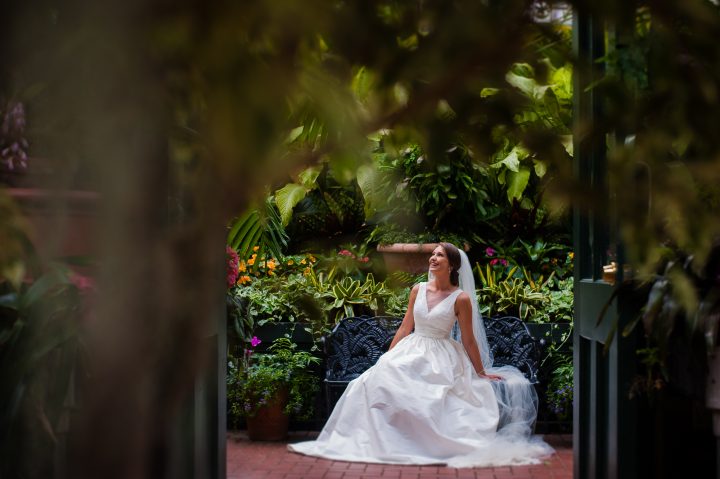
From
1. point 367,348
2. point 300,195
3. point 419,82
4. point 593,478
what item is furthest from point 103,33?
point 300,195

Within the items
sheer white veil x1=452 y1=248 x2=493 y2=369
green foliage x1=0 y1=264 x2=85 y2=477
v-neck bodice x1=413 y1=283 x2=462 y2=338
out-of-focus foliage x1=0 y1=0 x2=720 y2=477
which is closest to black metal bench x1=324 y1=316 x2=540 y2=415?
sheer white veil x1=452 y1=248 x2=493 y2=369

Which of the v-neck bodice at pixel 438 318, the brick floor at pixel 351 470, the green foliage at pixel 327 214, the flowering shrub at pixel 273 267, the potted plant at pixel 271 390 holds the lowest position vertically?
the brick floor at pixel 351 470

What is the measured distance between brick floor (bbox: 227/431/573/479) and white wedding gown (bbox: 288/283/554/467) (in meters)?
0.11

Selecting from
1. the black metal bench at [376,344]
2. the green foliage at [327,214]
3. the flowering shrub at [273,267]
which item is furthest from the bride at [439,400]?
the green foliage at [327,214]

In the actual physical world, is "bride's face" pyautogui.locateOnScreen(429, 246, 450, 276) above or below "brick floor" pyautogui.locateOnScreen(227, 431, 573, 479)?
above

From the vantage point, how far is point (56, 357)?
240cm

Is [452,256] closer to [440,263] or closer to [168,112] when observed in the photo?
[440,263]

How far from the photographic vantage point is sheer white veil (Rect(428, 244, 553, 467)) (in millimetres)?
6762

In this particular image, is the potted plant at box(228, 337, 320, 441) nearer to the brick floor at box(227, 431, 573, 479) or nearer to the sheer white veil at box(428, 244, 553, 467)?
the brick floor at box(227, 431, 573, 479)

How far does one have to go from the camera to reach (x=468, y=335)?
24.2 feet

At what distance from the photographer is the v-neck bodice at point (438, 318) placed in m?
7.54

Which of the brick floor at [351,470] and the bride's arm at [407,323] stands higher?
the bride's arm at [407,323]

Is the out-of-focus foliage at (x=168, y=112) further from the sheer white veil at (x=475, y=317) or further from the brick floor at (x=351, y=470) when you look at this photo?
the sheer white veil at (x=475, y=317)

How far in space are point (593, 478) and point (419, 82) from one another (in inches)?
129
